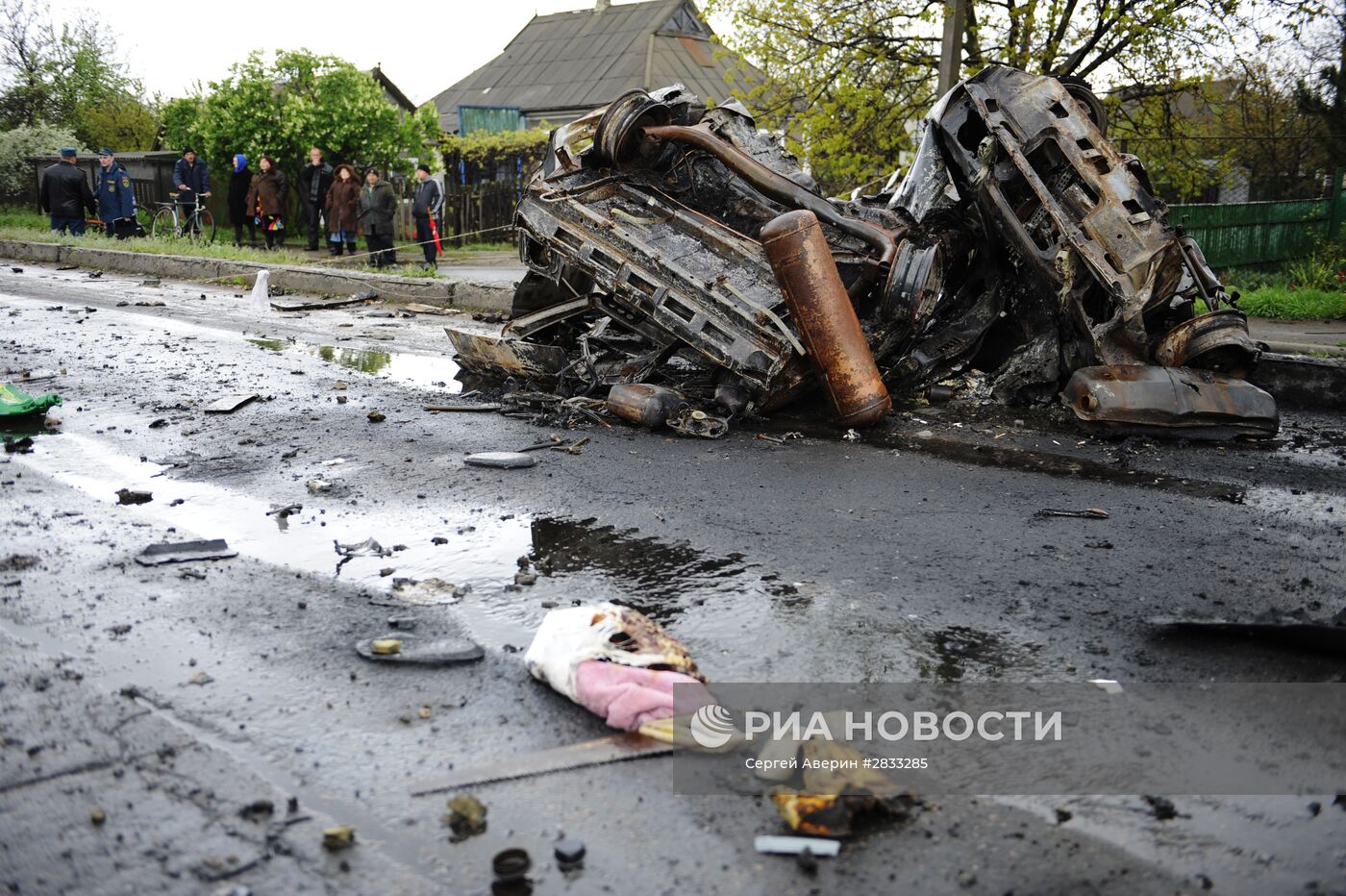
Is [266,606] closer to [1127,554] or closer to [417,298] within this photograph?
[1127,554]

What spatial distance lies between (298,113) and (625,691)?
62.5 feet

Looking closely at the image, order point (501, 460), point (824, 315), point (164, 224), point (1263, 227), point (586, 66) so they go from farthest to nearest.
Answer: point (586, 66)
point (164, 224)
point (1263, 227)
point (824, 315)
point (501, 460)

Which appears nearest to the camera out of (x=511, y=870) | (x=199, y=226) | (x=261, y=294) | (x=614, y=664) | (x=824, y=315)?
(x=511, y=870)

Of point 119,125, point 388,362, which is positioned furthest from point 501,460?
point 119,125

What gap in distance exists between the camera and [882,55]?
1374cm

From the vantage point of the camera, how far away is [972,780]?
248cm

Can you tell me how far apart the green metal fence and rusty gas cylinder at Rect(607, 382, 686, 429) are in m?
9.38

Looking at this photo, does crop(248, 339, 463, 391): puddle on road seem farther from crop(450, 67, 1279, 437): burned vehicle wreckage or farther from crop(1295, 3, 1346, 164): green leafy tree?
crop(1295, 3, 1346, 164): green leafy tree

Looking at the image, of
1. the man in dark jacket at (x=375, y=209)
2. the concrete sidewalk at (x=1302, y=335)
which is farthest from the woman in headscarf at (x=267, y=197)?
the concrete sidewalk at (x=1302, y=335)

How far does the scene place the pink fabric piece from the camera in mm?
2670

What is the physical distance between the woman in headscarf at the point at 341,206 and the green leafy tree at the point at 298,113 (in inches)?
77.0

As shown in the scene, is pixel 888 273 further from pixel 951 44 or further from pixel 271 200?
pixel 271 200

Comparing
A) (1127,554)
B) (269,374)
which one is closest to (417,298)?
(269,374)

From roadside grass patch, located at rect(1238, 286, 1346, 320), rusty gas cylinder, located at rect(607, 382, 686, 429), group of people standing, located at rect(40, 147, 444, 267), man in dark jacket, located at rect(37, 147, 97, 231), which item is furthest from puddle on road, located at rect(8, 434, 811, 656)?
man in dark jacket, located at rect(37, 147, 97, 231)
